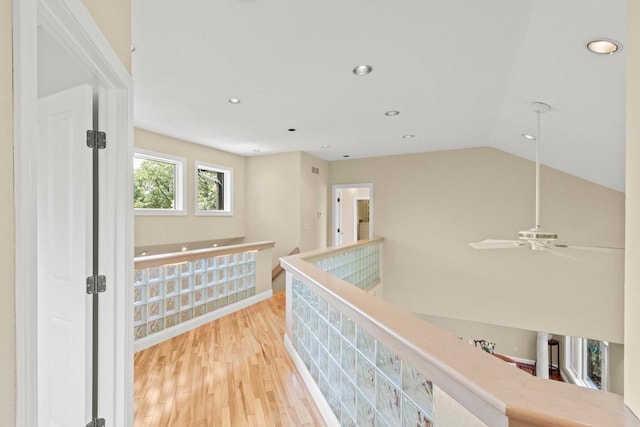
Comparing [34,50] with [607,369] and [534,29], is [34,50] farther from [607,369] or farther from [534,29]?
[607,369]

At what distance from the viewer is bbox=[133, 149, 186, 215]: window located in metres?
4.87

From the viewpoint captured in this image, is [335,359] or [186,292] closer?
[335,359]

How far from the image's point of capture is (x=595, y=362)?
6113 millimetres

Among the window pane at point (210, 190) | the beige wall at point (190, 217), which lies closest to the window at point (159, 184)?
the beige wall at point (190, 217)

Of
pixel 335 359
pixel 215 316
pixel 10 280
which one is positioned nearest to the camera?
pixel 10 280

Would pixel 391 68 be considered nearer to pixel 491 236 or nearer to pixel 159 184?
pixel 159 184

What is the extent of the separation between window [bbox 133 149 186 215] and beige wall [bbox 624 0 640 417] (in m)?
5.12

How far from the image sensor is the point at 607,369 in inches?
219

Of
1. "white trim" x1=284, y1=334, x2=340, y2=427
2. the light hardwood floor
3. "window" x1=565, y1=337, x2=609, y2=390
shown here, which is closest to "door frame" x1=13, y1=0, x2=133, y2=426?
the light hardwood floor

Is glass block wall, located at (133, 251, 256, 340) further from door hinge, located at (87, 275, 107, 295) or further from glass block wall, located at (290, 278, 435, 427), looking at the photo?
glass block wall, located at (290, 278, 435, 427)

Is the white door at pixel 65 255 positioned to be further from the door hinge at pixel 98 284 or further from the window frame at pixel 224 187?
the window frame at pixel 224 187

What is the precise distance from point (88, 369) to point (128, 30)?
1.60m

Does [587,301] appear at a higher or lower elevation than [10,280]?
lower

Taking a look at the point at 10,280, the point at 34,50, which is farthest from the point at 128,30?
the point at 10,280
